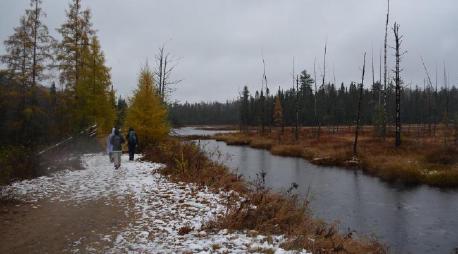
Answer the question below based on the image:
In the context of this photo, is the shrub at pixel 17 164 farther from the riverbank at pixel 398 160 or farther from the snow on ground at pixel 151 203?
the riverbank at pixel 398 160

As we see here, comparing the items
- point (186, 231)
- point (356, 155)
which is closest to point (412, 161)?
point (356, 155)

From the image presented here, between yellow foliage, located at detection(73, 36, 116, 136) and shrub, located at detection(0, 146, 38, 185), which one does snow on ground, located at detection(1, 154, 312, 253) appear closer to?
shrub, located at detection(0, 146, 38, 185)

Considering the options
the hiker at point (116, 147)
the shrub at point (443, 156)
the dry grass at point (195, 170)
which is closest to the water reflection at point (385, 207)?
the dry grass at point (195, 170)

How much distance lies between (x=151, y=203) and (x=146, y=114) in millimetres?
14428

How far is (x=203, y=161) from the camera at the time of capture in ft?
59.3

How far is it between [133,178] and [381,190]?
12.7 m

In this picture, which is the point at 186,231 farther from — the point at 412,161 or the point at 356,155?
the point at 356,155

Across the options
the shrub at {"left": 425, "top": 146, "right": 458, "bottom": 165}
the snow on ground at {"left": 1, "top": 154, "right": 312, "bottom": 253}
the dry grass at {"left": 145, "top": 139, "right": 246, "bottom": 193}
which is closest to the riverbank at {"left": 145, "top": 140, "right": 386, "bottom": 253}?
the dry grass at {"left": 145, "top": 139, "right": 246, "bottom": 193}

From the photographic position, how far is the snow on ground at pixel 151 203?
762 centimetres

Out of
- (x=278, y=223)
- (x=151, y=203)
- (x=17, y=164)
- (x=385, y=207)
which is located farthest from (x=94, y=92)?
(x=278, y=223)

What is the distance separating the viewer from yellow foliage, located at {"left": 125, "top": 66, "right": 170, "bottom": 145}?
2473cm

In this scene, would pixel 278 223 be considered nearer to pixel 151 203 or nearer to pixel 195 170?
pixel 151 203

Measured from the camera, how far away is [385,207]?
16.5 m

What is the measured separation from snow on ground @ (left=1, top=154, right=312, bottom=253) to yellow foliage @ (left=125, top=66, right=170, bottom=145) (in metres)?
6.56
